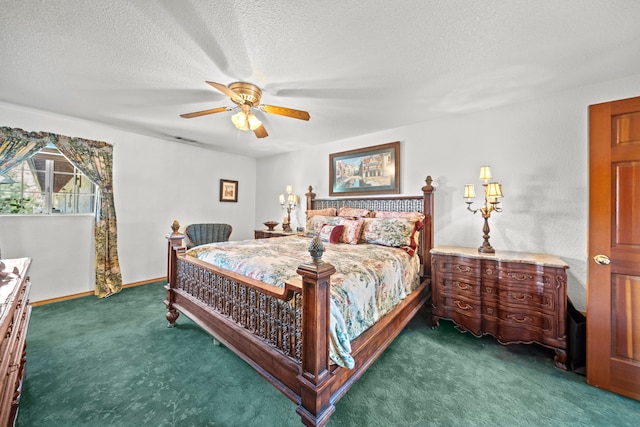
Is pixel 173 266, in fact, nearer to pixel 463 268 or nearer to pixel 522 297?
pixel 463 268

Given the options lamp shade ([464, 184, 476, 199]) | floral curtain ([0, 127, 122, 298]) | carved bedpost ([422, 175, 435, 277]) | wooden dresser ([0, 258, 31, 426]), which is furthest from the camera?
floral curtain ([0, 127, 122, 298])

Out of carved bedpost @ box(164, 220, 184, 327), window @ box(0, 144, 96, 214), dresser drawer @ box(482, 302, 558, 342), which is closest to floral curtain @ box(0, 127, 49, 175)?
window @ box(0, 144, 96, 214)

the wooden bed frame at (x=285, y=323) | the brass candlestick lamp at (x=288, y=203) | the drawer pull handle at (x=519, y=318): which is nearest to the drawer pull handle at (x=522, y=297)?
the drawer pull handle at (x=519, y=318)

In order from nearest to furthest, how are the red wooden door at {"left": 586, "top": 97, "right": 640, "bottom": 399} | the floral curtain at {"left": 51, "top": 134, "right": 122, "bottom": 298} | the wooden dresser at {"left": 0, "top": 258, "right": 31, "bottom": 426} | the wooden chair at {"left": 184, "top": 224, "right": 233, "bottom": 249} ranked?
the wooden dresser at {"left": 0, "top": 258, "right": 31, "bottom": 426}
the red wooden door at {"left": 586, "top": 97, "right": 640, "bottom": 399}
the floral curtain at {"left": 51, "top": 134, "right": 122, "bottom": 298}
the wooden chair at {"left": 184, "top": 224, "right": 233, "bottom": 249}

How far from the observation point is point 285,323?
1.58 meters

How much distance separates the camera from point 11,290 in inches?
53.5

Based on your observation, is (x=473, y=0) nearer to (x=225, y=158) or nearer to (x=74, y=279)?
(x=225, y=158)

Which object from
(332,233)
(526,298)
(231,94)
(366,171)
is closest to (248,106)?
(231,94)

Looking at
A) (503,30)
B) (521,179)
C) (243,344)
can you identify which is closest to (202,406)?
(243,344)

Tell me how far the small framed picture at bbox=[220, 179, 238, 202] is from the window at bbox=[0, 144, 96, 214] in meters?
2.04

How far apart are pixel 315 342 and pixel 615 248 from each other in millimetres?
2188

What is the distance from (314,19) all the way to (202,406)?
2.64 meters

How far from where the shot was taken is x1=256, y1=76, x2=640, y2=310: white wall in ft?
7.91

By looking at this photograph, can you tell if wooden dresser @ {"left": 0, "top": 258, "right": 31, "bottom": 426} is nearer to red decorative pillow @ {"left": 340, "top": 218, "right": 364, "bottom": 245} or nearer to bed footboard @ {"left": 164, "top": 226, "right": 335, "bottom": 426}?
bed footboard @ {"left": 164, "top": 226, "right": 335, "bottom": 426}
